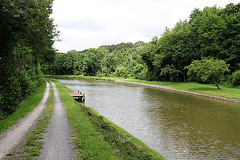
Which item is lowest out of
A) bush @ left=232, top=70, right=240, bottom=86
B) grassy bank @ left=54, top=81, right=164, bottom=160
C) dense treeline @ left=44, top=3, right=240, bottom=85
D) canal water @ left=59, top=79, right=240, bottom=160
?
canal water @ left=59, top=79, right=240, bottom=160

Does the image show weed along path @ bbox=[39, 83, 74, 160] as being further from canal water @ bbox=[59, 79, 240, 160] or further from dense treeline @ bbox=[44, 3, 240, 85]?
dense treeline @ bbox=[44, 3, 240, 85]

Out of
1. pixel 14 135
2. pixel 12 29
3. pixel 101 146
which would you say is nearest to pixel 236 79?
pixel 101 146

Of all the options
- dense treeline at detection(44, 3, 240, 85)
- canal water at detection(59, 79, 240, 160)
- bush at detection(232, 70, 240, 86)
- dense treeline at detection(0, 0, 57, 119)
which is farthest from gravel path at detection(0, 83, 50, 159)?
bush at detection(232, 70, 240, 86)

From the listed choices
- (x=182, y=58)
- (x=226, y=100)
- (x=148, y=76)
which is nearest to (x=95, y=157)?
(x=226, y=100)

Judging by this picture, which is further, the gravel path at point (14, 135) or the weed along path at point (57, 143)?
the gravel path at point (14, 135)

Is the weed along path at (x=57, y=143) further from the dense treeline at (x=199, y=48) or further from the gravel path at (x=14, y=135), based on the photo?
the dense treeline at (x=199, y=48)

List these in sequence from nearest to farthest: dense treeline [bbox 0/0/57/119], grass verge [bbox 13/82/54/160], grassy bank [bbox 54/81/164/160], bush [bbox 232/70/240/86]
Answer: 1. grass verge [bbox 13/82/54/160]
2. grassy bank [bbox 54/81/164/160]
3. dense treeline [bbox 0/0/57/119]
4. bush [bbox 232/70/240/86]

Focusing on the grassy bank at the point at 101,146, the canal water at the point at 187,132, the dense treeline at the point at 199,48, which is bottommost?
the canal water at the point at 187,132

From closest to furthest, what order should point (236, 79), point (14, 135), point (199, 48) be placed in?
1. point (14, 135)
2. point (236, 79)
3. point (199, 48)

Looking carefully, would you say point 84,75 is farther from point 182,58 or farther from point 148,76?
point 182,58

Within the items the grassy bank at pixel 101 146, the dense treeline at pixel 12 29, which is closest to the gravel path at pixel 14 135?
the dense treeline at pixel 12 29

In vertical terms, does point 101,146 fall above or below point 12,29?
below

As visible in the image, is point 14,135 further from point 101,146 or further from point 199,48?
point 199,48

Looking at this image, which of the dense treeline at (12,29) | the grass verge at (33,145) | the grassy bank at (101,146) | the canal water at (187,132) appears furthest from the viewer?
the dense treeline at (12,29)
